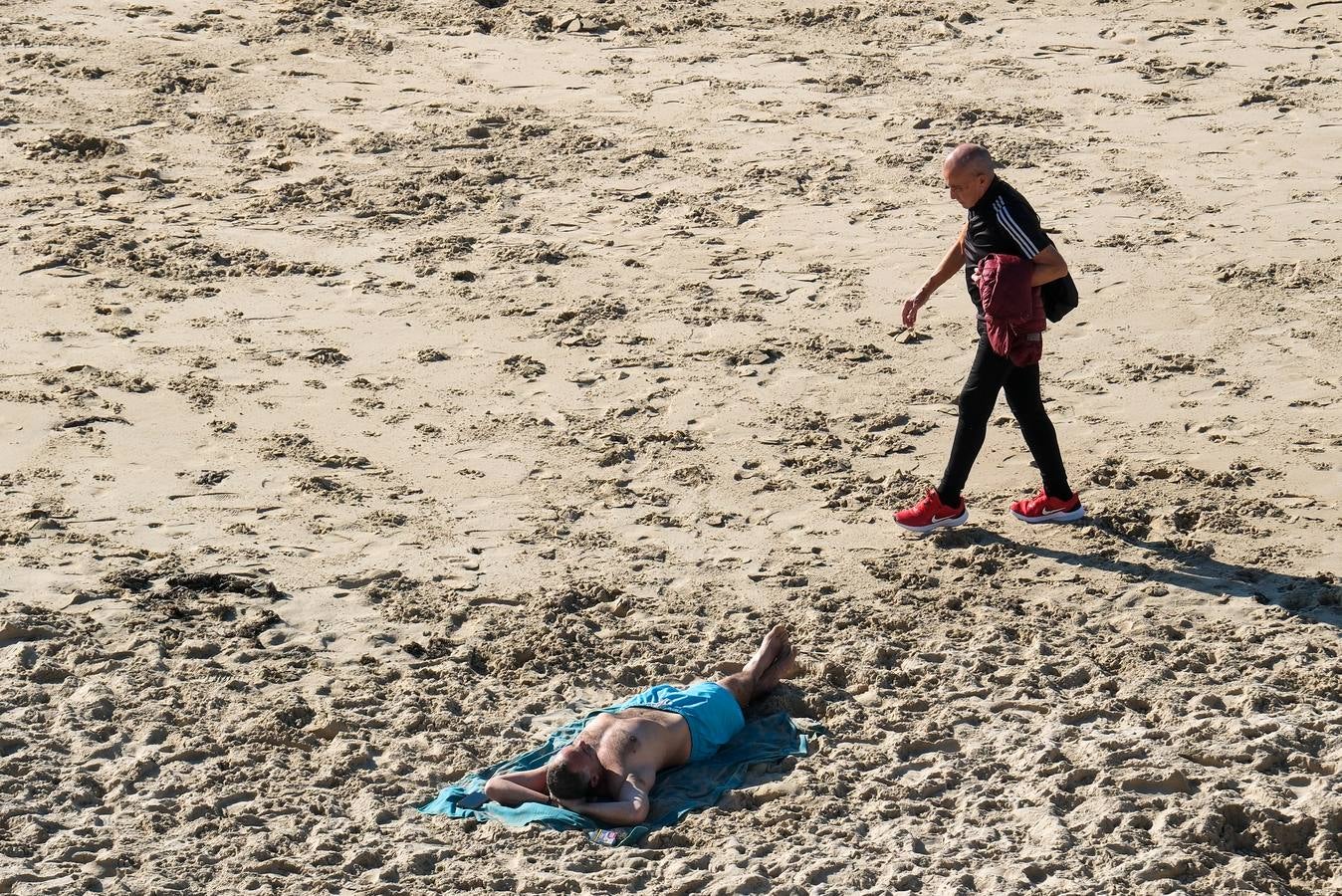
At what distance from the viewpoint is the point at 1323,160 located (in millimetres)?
9734

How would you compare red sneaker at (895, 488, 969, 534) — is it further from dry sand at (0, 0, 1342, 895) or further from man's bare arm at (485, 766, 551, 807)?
man's bare arm at (485, 766, 551, 807)

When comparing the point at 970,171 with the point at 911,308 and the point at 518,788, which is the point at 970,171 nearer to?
the point at 911,308

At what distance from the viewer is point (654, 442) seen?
24.9ft

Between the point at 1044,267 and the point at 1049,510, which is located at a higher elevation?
the point at 1044,267

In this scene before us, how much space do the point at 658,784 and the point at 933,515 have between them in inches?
75.1

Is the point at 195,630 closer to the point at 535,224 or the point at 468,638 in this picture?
the point at 468,638

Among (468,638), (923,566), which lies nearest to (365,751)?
(468,638)

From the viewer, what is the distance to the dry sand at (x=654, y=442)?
17.1 feet

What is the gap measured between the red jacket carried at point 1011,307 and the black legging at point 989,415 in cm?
10

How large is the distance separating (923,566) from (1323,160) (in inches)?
186

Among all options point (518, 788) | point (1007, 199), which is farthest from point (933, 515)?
point (518, 788)

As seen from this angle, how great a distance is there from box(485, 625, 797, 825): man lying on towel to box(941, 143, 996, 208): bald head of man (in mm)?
1810

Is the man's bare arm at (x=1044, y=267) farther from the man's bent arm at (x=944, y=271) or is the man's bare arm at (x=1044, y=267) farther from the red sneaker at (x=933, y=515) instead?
the red sneaker at (x=933, y=515)

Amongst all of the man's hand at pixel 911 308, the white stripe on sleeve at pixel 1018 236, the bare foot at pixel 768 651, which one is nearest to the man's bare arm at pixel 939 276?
the man's hand at pixel 911 308
